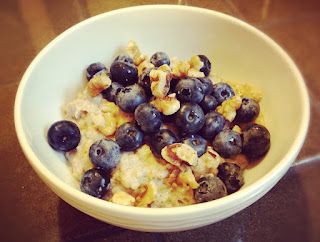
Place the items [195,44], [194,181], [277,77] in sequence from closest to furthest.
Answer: [194,181], [277,77], [195,44]

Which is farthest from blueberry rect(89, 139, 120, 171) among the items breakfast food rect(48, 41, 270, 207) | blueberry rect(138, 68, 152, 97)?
blueberry rect(138, 68, 152, 97)

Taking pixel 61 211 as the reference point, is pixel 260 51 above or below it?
above

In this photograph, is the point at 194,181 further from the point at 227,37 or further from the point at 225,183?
the point at 227,37

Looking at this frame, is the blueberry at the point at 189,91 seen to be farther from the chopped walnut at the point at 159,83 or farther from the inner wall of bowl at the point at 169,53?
the inner wall of bowl at the point at 169,53

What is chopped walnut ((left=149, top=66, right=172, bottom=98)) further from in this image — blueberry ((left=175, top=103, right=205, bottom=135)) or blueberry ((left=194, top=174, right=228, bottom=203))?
blueberry ((left=194, top=174, right=228, bottom=203))

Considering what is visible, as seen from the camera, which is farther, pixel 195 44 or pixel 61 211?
pixel 195 44

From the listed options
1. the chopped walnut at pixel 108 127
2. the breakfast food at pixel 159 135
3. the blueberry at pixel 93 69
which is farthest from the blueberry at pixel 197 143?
the blueberry at pixel 93 69

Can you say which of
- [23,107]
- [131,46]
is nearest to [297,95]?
[131,46]

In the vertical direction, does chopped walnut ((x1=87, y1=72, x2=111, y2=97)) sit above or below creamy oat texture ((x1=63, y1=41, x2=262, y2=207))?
above
